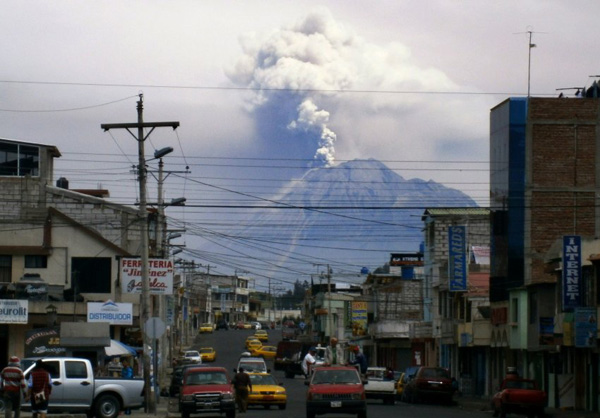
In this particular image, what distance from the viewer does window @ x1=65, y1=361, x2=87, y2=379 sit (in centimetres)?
3566

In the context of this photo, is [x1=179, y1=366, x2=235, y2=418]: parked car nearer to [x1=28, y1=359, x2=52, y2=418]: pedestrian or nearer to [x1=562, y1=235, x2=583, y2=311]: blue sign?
[x1=28, y1=359, x2=52, y2=418]: pedestrian

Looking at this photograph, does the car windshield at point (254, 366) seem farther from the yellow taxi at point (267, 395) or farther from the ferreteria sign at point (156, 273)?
the ferreteria sign at point (156, 273)

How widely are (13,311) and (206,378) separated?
21371mm

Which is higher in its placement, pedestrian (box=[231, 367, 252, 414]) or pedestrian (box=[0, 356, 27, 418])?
pedestrian (box=[0, 356, 27, 418])

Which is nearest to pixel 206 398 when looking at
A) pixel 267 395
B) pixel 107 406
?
pixel 107 406

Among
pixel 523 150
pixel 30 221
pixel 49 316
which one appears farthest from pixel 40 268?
pixel 523 150

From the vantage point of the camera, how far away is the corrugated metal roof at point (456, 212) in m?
82.7

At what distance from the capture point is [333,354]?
96.2m

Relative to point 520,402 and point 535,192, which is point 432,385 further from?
point 535,192

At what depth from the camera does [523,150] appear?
62188 mm

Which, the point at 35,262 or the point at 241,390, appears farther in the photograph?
the point at 35,262

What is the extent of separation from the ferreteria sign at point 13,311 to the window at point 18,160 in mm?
12247

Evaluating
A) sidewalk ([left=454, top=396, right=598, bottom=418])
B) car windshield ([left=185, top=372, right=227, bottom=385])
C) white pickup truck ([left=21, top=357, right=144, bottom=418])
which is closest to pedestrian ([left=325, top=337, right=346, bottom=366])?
sidewalk ([left=454, top=396, right=598, bottom=418])

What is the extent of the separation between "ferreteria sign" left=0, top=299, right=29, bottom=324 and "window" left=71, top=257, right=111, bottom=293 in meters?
8.82
